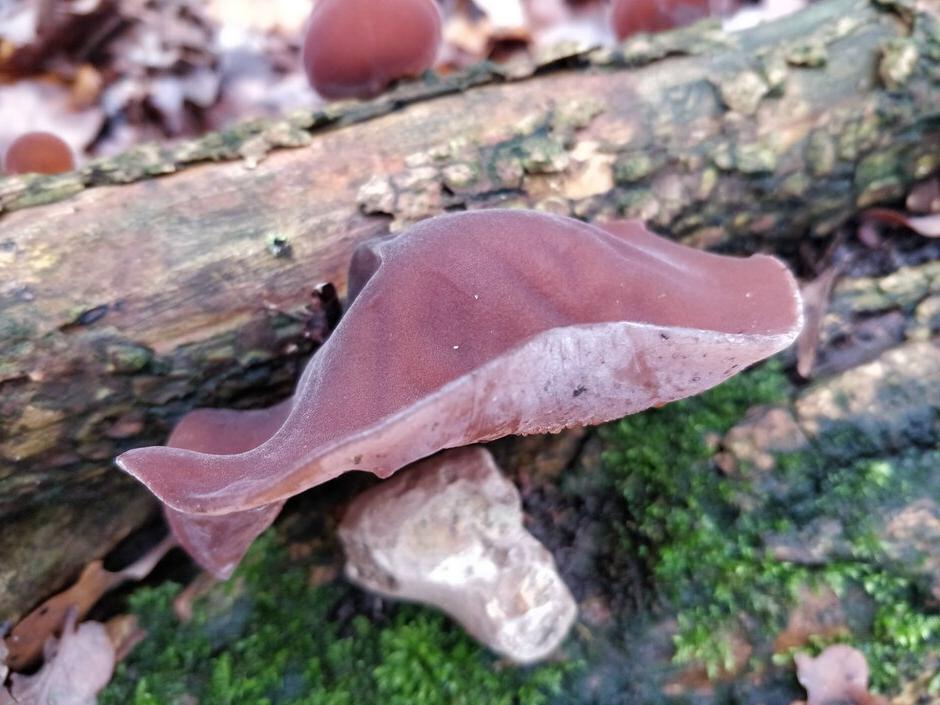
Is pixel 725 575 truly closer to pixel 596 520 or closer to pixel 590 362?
pixel 596 520

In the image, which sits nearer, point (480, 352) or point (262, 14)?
point (480, 352)

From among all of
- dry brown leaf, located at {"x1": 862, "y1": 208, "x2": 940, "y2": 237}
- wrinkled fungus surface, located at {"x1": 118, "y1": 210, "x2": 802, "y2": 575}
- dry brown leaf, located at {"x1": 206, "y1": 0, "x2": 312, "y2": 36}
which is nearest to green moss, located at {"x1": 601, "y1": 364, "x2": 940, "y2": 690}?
wrinkled fungus surface, located at {"x1": 118, "y1": 210, "x2": 802, "y2": 575}

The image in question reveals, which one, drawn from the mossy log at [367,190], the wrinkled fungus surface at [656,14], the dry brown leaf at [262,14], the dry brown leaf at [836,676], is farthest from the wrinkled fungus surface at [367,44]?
the dry brown leaf at [836,676]

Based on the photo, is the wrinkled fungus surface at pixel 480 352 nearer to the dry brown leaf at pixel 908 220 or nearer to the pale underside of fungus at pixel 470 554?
the pale underside of fungus at pixel 470 554

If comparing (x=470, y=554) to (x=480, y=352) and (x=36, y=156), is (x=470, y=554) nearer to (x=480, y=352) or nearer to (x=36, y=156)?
(x=480, y=352)


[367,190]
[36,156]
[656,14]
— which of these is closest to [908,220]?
[656,14]

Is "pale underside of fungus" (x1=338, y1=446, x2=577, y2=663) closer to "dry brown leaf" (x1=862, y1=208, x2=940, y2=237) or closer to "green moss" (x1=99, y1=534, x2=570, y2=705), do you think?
"green moss" (x1=99, y1=534, x2=570, y2=705)
